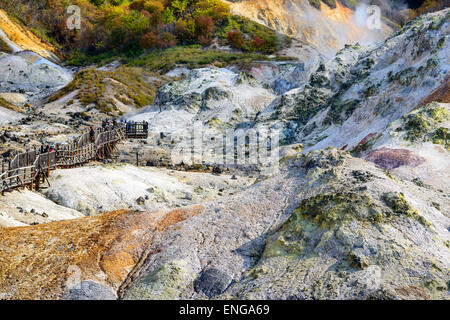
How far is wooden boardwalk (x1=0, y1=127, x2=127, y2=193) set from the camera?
17.9 meters

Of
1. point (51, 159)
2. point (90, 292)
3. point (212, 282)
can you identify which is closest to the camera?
point (90, 292)

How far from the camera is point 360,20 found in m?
123

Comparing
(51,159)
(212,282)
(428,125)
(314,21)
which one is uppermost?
(314,21)

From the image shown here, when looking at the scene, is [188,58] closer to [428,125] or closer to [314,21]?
[314,21]

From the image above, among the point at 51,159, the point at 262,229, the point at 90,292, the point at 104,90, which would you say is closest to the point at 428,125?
the point at 262,229

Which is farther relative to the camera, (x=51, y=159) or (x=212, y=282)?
(x=51, y=159)

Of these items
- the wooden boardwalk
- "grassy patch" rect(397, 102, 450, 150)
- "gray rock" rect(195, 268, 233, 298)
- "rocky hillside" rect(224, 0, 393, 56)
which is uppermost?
"rocky hillside" rect(224, 0, 393, 56)

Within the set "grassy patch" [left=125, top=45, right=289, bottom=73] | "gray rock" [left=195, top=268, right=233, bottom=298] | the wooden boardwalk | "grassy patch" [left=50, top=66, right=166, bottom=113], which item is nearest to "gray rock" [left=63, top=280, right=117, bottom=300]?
"gray rock" [left=195, top=268, right=233, bottom=298]

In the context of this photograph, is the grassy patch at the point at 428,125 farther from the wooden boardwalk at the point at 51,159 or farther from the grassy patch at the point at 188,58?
the grassy patch at the point at 188,58

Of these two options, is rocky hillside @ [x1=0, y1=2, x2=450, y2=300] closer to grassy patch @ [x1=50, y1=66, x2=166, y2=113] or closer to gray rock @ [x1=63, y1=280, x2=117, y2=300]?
gray rock @ [x1=63, y1=280, x2=117, y2=300]

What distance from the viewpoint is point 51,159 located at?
21297 millimetres

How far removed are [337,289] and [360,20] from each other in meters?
126

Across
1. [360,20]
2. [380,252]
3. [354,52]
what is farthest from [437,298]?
[360,20]
